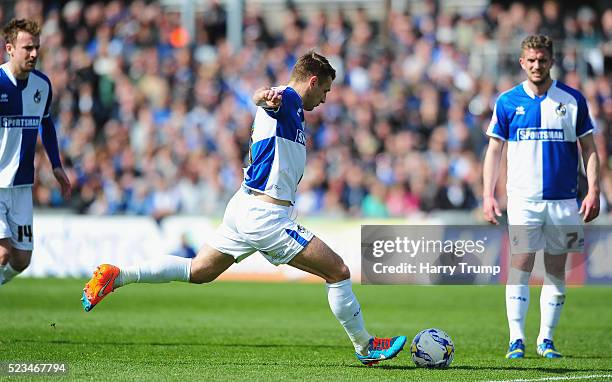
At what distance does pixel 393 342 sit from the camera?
824 centimetres

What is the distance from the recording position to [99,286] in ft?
26.8

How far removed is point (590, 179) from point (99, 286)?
434 cm

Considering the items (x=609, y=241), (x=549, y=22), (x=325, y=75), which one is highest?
(x=549, y=22)

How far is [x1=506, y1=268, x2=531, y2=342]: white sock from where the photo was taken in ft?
30.4

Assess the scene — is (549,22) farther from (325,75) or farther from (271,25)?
(325,75)

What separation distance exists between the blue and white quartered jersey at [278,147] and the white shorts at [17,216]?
2.59 metres

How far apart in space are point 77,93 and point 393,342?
58.0 feet

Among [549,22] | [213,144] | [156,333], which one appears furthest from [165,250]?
[549,22]

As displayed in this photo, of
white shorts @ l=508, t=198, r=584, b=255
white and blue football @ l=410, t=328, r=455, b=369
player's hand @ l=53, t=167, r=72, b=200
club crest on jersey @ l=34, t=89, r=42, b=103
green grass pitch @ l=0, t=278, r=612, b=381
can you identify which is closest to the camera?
green grass pitch @ l=0, t=278, r=612, b=381

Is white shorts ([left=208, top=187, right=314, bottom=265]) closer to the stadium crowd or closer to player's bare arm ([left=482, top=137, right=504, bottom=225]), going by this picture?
player's bare arm ([left=482, top=137, right=504, bottom=225])

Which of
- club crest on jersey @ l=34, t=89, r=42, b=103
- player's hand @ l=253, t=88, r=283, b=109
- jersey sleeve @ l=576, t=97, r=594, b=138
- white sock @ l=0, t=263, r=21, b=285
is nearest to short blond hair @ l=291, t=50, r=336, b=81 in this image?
player's hand @ l=253, t=88, r=283, b=109

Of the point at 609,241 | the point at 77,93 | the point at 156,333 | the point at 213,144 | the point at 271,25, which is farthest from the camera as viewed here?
the point at 271,25

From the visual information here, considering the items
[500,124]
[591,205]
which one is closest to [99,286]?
[500,124]

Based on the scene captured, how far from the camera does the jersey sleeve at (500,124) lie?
943 cm
